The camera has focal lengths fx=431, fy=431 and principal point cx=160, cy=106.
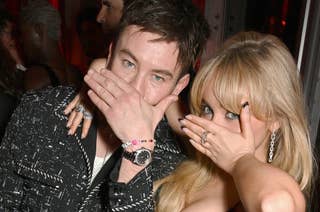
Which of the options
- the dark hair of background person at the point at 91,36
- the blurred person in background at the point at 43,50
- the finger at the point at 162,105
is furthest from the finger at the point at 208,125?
the dark hair of background person at the point at 91,36

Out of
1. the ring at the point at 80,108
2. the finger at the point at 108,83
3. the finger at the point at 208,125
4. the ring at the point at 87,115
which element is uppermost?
the finger at the point at 108,83

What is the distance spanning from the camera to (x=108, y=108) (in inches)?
46.9

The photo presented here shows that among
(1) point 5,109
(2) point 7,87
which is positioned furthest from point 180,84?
(2) point 7,87

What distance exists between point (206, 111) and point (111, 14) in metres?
1.18

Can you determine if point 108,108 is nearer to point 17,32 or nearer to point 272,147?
point 272,147

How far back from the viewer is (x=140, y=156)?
1161 mm

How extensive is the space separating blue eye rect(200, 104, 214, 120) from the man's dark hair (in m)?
0.19

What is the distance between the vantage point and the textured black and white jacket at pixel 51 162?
138 centimetres

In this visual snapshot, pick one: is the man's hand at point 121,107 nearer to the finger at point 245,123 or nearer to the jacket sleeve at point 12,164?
the finger at point 245,123

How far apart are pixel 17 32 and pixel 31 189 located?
2228 mm

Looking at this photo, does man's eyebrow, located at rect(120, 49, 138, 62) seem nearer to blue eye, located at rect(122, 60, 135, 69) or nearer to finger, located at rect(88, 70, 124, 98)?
blue eye, located at rect(122, 60, 135, 69)

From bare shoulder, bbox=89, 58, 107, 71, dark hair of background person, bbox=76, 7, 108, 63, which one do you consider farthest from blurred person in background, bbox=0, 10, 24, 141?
bare shoulder, bbox=89, 58, 107, 71

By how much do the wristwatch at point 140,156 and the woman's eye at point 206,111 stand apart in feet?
0.78

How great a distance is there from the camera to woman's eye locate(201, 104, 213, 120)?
1.30 m
